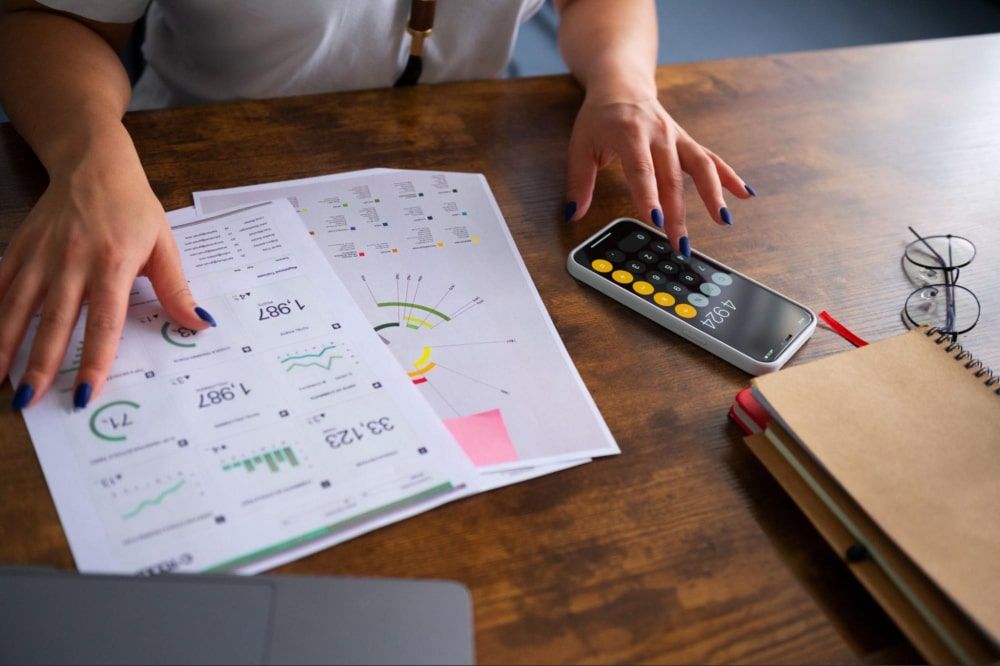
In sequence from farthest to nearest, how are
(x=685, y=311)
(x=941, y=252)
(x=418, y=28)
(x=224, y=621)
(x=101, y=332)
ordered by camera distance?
(x=418, y=28) → (x=941, y=252) → (x=685, y=311) → (x=101, y=332) → (x=224, y=621)

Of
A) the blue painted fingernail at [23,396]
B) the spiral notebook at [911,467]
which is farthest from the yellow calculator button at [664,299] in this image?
the blue painted fingernail at [23,396]

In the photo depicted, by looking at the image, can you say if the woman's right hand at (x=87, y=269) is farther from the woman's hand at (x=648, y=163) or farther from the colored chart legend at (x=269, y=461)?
the woman's hand at (x=648, y=163)

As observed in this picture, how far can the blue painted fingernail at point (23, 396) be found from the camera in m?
0.51

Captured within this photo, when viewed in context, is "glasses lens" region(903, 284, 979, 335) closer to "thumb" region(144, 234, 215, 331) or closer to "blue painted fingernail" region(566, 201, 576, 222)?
"blue painted fingernail" region(566, 201, 576, 222)

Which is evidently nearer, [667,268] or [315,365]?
[315,365]

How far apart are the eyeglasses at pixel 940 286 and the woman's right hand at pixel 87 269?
55cm

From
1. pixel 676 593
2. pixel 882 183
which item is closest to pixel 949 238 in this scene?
pixel 882 183

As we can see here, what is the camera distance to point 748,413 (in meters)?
0.57

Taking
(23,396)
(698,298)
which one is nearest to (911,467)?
(698,298)

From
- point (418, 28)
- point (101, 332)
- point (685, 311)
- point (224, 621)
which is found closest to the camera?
point (224, 621)

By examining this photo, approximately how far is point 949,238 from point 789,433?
0.34 metres

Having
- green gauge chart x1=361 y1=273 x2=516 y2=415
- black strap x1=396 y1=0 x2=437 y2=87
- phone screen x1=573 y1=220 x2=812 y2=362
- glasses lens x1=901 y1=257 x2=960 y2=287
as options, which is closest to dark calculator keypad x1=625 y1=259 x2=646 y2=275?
phone screen x1=573 y1=220 x2=812 y2=362

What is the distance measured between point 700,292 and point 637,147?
163 mm

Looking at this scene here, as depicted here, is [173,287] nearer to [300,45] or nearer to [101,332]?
[101,332]
